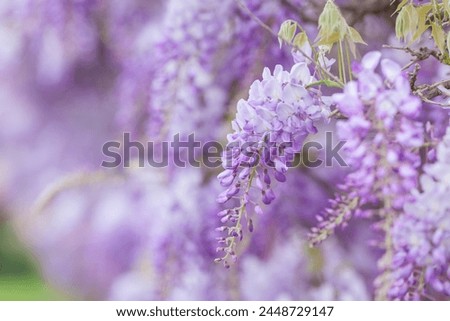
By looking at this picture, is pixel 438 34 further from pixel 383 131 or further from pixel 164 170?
pixel 164 170

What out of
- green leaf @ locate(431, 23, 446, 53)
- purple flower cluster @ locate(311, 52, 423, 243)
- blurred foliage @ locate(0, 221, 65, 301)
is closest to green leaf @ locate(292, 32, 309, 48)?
purple flower cluster @ locate(311, 52, 423, 243)

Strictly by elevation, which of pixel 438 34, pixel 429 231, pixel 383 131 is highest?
pixel 438 34

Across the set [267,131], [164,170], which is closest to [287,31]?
[267,131]

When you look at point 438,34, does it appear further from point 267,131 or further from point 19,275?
point 19,275

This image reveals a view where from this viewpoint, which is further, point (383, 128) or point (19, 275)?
point (19, 275)

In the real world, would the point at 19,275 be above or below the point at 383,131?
below

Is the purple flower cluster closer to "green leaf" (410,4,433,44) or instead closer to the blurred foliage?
"green leaf" (410,4,433,44)
